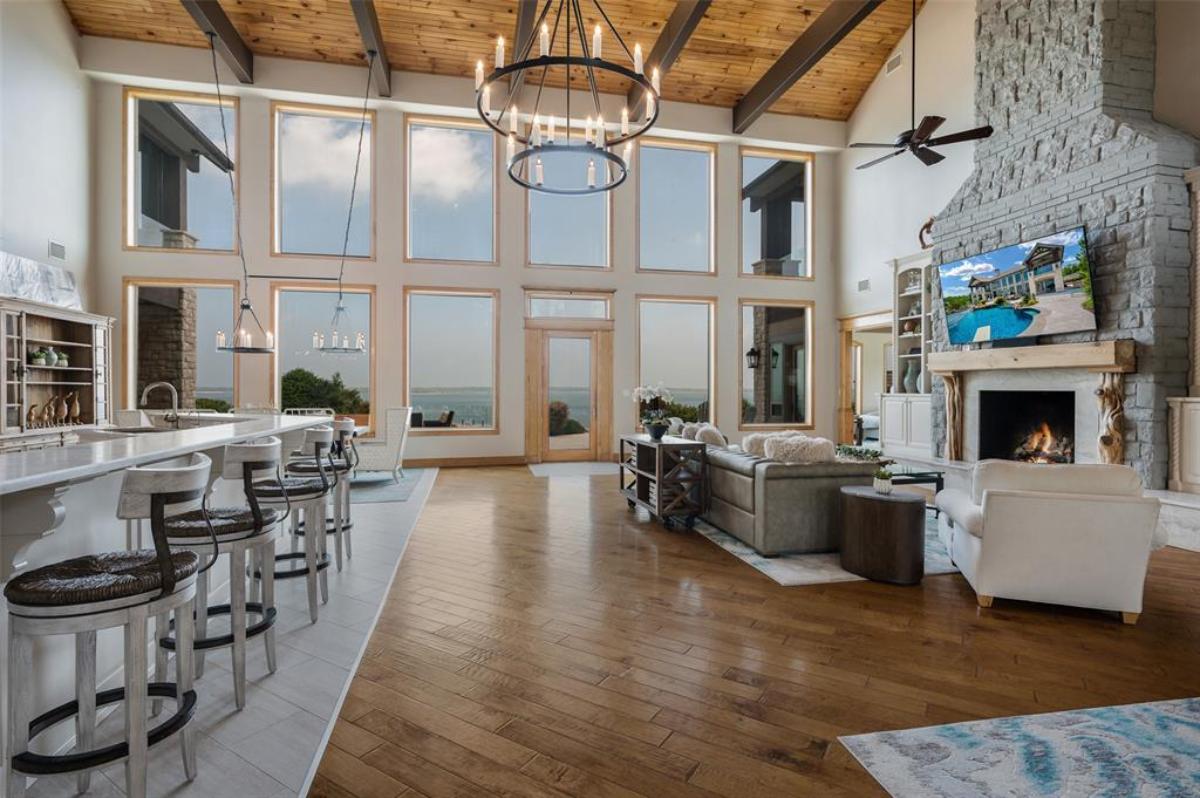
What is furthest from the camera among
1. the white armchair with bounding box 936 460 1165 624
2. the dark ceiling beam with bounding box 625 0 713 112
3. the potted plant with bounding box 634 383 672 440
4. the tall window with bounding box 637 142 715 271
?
the tall window with bounding box 637 142 715 271

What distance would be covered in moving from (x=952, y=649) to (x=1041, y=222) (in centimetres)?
516

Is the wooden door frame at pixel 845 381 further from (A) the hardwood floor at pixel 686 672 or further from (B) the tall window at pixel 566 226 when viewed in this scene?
(A) the hardwood floor at pixel 686 672

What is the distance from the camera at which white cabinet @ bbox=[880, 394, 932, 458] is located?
7902 millimetres

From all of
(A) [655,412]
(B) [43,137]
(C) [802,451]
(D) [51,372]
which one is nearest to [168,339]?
(D) [51,372]

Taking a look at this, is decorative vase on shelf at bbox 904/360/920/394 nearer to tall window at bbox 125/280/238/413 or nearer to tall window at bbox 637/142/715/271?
tall window at bbox 637/142/715/271

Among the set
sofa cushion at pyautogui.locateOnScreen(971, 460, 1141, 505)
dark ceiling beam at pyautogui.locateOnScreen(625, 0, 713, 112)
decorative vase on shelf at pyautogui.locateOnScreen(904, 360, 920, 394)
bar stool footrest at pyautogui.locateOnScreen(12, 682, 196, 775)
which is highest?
dark ceiling beam at pyautogui.locateOnScreen(625, 0, 713, 112)

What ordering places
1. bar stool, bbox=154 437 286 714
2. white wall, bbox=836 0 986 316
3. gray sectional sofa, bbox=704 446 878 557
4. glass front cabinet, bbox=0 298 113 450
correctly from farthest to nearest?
white wall, bbox=836 0 986 316 < glass front cabinet, bbox=0 298 113 450 < gray sectional sofa, bbox=704 446 878 557 < bar stool, bbox=154 437 286 714

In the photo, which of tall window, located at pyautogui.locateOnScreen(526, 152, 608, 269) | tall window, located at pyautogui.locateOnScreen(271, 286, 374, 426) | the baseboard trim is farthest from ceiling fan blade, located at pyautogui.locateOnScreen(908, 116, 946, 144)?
tall window, located at pyautogui.locateOnScreen(271, 286, 374, 426)

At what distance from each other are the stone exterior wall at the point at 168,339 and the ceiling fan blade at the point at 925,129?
944cm

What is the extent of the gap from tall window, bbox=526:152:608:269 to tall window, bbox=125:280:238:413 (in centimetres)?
451

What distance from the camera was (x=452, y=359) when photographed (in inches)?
366

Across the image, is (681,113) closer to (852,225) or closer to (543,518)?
(852,225)

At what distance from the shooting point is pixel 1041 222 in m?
5.91

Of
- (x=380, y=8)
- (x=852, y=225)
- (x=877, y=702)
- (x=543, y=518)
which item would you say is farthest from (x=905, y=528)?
(x=380, y=8)
